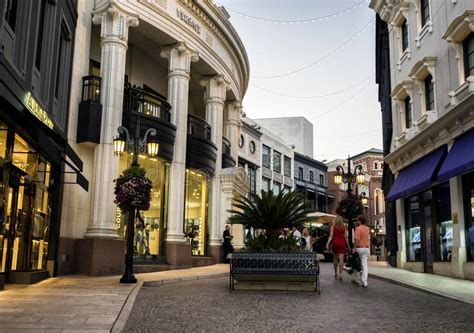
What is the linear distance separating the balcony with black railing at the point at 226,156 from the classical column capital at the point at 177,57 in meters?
6.71

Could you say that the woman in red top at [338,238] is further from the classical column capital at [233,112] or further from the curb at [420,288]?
the classical column capital at [233,112]

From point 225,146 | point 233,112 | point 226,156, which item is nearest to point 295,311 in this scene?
point 226,156

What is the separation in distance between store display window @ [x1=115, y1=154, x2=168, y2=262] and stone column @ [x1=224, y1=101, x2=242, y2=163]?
932 cm

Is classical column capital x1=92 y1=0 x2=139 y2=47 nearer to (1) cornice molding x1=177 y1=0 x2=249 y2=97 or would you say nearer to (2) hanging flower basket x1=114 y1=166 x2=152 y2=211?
(1) cornice molding x1=177 y1=0 x2=249 y2=97

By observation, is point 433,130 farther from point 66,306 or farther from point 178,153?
point 66,306

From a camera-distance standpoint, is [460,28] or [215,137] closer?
[460,28]

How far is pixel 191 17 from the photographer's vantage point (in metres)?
21.8

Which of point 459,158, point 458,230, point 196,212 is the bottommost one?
point 458,230

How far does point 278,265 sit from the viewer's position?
11.8 metres

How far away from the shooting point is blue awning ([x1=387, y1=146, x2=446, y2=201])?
17234 millimetres

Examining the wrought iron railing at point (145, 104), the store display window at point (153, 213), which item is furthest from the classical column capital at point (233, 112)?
the store display window at point (153, 213)

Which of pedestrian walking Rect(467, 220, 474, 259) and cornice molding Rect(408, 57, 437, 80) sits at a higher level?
cornice molding Rect(408, 57, 437, 80)

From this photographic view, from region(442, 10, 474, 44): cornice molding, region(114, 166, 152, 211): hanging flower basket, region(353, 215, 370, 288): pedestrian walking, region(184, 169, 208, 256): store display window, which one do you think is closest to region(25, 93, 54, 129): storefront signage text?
region(114, 166, 152, 211): hanging flower basket

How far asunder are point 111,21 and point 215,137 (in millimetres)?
8460
